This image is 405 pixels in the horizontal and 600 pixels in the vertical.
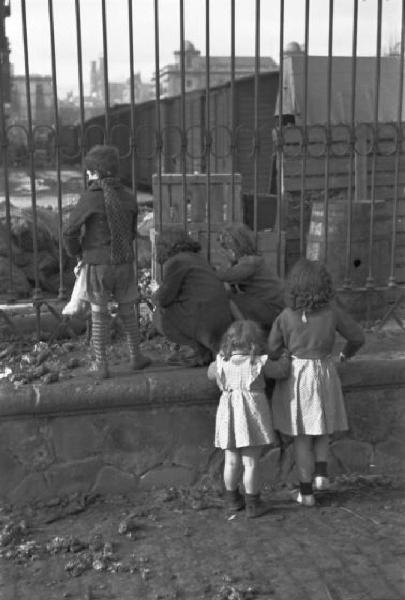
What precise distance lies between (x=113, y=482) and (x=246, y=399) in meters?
0.91

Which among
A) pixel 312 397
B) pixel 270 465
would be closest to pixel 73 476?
pixel 270 465

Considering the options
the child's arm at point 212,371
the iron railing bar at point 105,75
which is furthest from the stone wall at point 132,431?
the iron railing bar at point 105,75

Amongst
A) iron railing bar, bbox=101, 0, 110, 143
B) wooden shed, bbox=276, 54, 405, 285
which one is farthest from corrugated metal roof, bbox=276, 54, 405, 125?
iron railing bar, bbox=101, 0, 110, 143

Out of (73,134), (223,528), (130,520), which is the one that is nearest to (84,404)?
(130,520)

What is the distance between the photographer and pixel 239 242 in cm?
431

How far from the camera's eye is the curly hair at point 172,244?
425cm

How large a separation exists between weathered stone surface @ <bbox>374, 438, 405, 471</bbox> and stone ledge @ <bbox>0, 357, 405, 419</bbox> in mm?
446

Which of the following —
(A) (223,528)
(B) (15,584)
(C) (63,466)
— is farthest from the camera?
(C) (63,466)

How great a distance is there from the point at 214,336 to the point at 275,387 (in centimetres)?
45

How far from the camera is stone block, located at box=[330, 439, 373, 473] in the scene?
439 cm

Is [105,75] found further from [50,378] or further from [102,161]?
[50,378]

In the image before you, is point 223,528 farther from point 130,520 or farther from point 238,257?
point 238,257

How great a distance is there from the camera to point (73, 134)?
4441 mm

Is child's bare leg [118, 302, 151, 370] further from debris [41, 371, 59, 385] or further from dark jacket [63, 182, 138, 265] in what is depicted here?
debris [41, 371, 59, 385]
